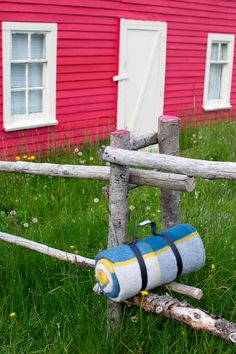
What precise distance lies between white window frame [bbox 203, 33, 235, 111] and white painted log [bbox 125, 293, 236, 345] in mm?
9756

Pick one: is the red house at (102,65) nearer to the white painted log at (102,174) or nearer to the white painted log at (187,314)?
the white painted log at (102,174)

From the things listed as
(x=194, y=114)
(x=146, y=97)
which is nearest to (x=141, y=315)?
(x=146, y=97)

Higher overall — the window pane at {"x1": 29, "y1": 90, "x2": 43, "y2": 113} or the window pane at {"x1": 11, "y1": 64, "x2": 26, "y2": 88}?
the window pane at {"x1": 11, "y1": 64, "x2": 26, "y2": 88}

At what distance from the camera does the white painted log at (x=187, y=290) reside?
3279 mm

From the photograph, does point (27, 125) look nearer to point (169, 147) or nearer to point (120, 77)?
point (120, 77)

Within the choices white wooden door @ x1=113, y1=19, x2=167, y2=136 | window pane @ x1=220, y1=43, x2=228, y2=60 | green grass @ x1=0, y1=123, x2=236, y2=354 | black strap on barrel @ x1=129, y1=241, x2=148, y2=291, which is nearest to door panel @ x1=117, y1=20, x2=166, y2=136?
white wooden door @ x1=113, y1=19, x2=167, y2=136

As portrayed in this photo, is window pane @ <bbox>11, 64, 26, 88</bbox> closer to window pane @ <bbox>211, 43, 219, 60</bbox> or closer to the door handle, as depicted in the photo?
the door handle

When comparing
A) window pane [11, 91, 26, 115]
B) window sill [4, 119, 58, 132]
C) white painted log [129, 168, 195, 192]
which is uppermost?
white painted log [129, 168, 195, 192]

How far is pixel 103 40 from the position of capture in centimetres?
969

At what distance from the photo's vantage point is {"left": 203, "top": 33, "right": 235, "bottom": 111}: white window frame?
12672 millimetres

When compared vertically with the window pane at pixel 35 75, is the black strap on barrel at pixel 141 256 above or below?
below

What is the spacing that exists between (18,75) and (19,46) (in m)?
0.40

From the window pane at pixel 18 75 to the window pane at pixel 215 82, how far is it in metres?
5.61

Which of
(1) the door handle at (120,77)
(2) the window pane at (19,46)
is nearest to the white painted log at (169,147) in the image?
(2) the window pane at (19,46)
